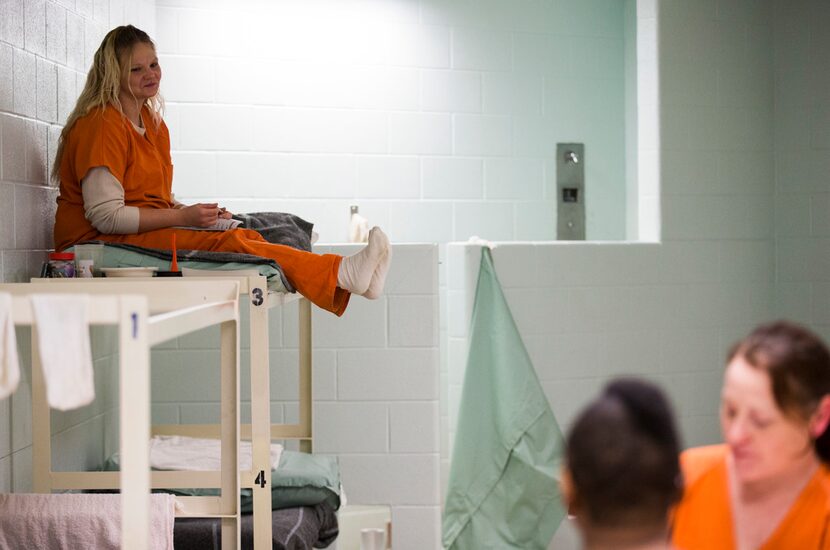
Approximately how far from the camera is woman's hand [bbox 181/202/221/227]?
2.56 m

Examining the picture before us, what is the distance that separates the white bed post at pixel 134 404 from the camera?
1.46 m

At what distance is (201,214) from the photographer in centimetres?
257

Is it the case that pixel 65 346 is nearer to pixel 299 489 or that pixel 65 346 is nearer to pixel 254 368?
pixel 254 368

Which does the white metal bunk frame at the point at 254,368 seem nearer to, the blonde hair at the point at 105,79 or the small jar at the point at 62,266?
the small jar at the point at 62,266

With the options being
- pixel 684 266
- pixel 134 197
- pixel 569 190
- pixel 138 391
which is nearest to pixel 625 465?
pixel 138 391

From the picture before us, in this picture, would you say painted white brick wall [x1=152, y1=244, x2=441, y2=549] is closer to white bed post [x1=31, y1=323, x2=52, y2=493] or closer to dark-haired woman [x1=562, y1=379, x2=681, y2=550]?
white bed post [x1=31, y1=323, x2=52, y2=493]

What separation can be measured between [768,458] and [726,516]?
0.41 ft

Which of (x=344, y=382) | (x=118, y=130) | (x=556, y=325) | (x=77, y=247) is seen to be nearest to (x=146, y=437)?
(x=77, y=247)

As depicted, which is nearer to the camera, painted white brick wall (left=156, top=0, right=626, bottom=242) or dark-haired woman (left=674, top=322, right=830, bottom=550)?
dark-haired woman (left=674, top=322, right=830, bottom=550)

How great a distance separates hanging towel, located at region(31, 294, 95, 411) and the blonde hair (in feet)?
4.36

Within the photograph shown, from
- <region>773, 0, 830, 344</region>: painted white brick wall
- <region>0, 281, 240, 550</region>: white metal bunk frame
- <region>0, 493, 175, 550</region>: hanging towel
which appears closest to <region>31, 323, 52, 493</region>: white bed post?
<region>0, 281, 240, 550</region>: white metal bunk frame

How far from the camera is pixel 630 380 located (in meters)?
0.64

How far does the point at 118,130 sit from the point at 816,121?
111 inches

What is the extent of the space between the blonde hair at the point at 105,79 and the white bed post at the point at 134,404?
4.43 ft
